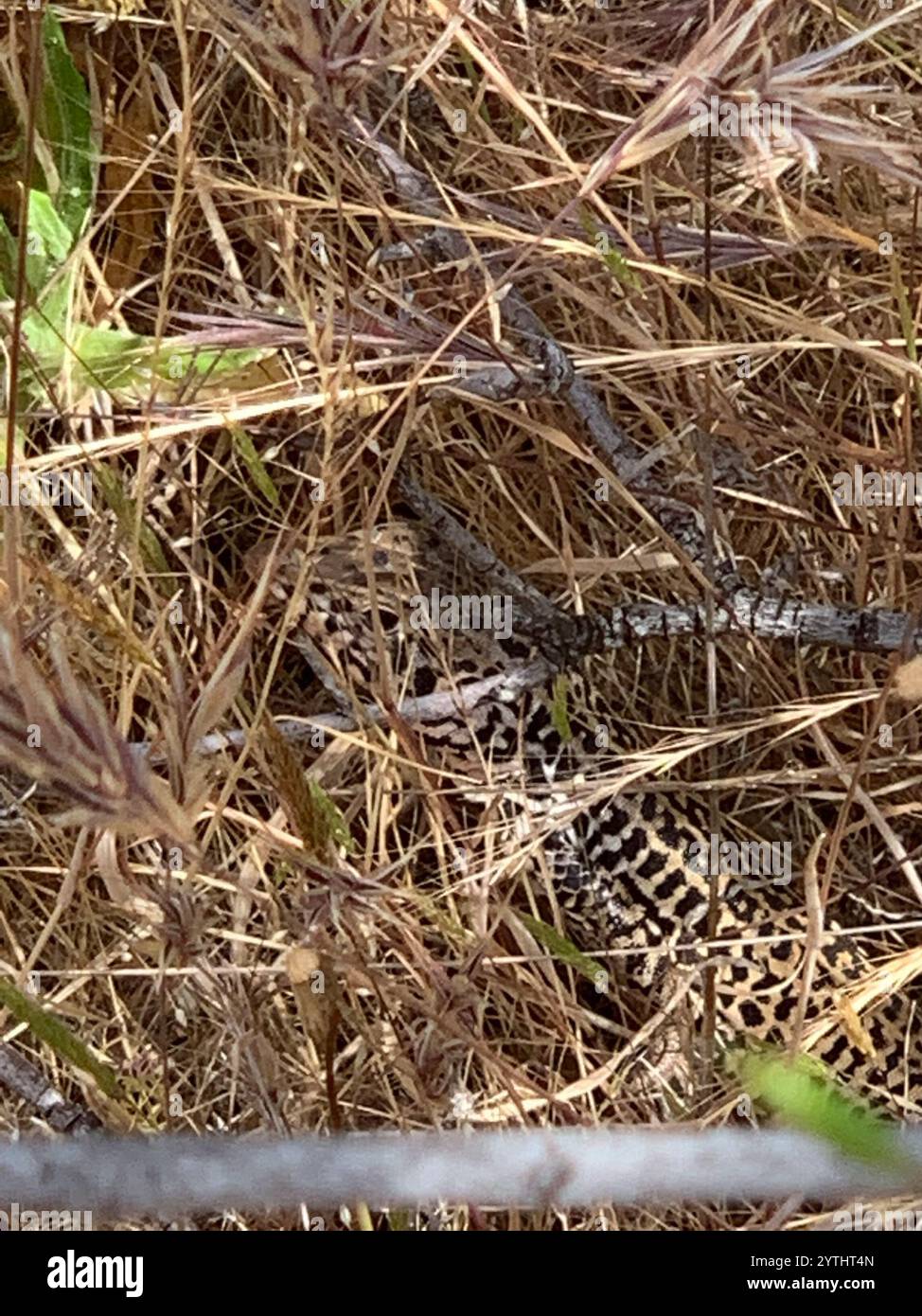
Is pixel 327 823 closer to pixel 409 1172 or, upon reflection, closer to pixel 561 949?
pixel 561 949

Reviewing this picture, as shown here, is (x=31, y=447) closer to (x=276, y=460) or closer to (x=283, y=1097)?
(x=276, y=460)

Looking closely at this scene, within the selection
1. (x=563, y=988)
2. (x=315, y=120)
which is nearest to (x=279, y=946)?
(x=563, y=988)

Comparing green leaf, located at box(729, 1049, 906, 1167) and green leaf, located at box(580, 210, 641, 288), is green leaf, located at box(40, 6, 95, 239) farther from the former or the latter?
green leaf, located at box(729, 1049, 906, 1167)

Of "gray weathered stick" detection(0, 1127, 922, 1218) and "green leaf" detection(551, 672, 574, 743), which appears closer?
"gray weathered stick" detection(0, 1127, 922, 1218)

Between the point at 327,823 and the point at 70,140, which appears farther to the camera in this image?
the point at 70,140

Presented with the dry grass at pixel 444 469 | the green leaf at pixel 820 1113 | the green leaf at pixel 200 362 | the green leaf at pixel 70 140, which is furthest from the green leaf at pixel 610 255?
the green leaf at pixel 820 1113

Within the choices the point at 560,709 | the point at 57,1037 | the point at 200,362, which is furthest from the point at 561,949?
the point at 200,362

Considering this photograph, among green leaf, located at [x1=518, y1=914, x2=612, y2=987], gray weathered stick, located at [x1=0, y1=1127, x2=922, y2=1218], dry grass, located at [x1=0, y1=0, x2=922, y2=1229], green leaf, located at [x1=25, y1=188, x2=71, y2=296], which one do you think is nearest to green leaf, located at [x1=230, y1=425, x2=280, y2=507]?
dry grass, located at [x1=0, y1=0, x2=922, y2=1229]
